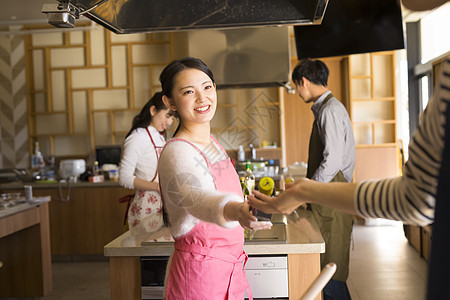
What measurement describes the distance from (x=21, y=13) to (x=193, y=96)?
6.14 metres

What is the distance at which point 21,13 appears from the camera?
6.60 m

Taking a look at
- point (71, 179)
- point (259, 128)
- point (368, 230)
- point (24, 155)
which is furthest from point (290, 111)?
point (24, 155)

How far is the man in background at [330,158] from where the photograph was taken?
2680 millimetres

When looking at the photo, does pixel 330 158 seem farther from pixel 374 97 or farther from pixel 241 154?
pixel 374 97

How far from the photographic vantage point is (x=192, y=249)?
1355 mm

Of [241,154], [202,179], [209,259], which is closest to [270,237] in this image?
[209,259]

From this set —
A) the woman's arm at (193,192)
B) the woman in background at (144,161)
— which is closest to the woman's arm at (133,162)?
the woman in background at (144,161)

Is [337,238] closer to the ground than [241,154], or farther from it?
closer to the ground

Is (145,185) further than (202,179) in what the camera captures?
Yes

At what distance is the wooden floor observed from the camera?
12.6 feet

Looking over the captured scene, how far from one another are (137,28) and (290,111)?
5.73 metres

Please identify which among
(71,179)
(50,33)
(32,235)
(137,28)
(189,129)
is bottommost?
(32,235)

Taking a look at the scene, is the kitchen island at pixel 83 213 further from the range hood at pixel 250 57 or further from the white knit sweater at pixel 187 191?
the white knit sweater at pixel 187 191

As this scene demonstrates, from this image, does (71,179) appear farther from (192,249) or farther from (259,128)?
(192,249)
